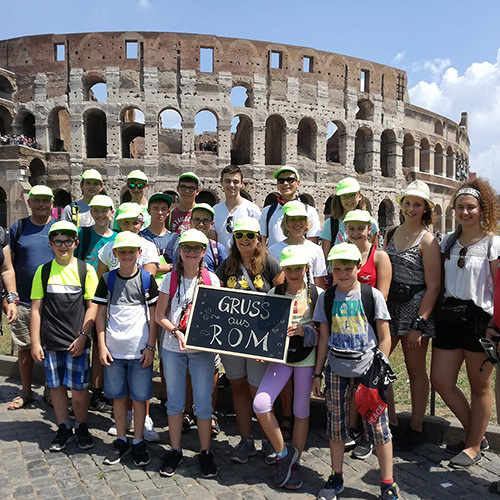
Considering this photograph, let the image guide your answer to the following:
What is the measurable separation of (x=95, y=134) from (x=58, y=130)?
2488 millimetres

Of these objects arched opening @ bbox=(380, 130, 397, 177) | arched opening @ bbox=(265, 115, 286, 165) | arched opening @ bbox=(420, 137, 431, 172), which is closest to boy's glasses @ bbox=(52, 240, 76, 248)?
arched opening @ bbox=(265, 115, 286, 165)

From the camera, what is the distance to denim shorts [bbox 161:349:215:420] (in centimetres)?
353

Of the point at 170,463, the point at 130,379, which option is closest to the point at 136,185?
the point at 130,379

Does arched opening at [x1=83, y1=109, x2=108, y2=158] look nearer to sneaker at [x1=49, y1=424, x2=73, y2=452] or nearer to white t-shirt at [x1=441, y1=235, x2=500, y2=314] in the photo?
sneaker at [x1=49, y1=424, x2=73, y2=452]

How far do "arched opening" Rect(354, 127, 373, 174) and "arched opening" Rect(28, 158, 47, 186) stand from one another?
741 inches

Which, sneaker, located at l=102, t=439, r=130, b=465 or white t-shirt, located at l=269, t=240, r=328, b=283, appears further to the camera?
white t-shirt, located at l=269, t=240, r=328, b=283

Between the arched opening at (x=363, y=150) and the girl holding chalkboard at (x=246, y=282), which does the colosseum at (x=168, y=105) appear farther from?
the girl holding chalkboard at (x=246, y=282)

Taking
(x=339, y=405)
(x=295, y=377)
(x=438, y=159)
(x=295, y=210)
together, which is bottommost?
(x=339, y=405)

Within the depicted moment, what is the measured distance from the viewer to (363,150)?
27281mm

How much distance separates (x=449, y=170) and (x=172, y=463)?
109ft

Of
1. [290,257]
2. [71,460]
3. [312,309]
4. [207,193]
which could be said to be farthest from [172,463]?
[207,193]

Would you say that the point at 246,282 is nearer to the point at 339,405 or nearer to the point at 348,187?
the point at 339,405

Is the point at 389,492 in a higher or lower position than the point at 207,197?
lower

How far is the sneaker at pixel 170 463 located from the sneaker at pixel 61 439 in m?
1.04
